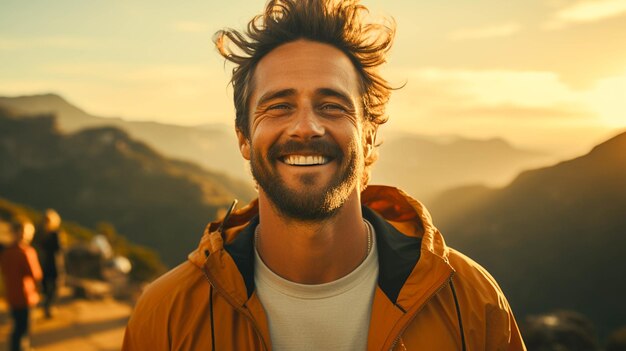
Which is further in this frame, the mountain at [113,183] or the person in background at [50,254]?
the mountain at [113,183]

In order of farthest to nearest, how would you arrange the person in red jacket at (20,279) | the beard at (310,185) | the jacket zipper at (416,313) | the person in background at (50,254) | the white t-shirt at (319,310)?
the person in background at (50,254) → the person in red jacket at (20,279) → the beard at (310,185) → the white t-shirt at (319,310) → the jacket zipper at (416,313)

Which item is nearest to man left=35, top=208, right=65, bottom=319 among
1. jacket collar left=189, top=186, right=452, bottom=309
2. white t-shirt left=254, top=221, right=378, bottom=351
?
jacket collar left=189, top=186, right=452, bottom=309

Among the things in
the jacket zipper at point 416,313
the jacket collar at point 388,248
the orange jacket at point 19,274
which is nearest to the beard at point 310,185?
the jacket collar at point 388,248

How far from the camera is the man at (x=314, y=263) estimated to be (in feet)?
7.13

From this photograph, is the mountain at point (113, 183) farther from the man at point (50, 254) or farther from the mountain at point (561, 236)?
the man at point (50, 254)

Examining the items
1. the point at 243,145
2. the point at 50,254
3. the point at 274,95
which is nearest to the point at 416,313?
the point at 274,95

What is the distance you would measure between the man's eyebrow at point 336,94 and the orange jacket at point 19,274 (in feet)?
17.9

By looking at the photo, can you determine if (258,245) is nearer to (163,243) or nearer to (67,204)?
(163,243)

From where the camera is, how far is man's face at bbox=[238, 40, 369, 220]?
90.8 inches

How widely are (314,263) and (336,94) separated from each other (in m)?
0.82

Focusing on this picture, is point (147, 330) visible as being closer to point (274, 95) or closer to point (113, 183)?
point (274, 95)

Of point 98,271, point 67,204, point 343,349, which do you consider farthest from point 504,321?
point 67,204

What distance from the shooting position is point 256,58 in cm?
281

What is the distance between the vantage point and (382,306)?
2182 mm
